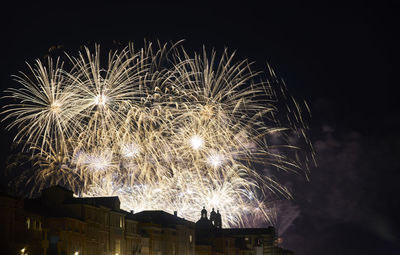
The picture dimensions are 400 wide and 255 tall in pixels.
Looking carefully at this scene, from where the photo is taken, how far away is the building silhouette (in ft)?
191

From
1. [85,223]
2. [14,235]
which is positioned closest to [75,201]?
[85,223]

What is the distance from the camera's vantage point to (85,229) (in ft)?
232

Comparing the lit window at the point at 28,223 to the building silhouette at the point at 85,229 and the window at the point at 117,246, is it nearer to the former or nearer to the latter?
the building silhouette at the point at 85,229

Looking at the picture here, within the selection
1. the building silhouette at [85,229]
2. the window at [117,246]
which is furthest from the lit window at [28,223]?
the window at [117,246]

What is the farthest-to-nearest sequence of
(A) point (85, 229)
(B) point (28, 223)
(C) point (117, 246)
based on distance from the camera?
(C) point (117, 246)
(A) point (85, 229)
(B) point (28, 223)

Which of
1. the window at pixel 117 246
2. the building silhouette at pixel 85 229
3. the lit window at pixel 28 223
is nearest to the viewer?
the building silhouette at pixel 85 229

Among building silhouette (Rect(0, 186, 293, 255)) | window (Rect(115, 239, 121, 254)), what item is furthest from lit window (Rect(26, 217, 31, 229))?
window (Rect(115, 239, 121, 254))

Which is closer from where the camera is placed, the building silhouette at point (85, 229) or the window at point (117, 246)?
the building silhouette at point (85, 229)

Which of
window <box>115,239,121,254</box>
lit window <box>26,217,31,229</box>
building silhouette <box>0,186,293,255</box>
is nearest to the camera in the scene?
building silhouette <box>0,186,293,255</box>

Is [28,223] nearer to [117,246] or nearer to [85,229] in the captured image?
[85,229]

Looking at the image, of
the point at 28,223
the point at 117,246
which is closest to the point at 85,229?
the point at 117,246

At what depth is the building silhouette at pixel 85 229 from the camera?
5812 cm

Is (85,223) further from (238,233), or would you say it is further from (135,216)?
(238,233)

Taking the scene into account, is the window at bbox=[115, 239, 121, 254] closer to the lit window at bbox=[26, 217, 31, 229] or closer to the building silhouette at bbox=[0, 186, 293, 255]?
the building silhouette at bbox=[0, 186, 293, 255]
